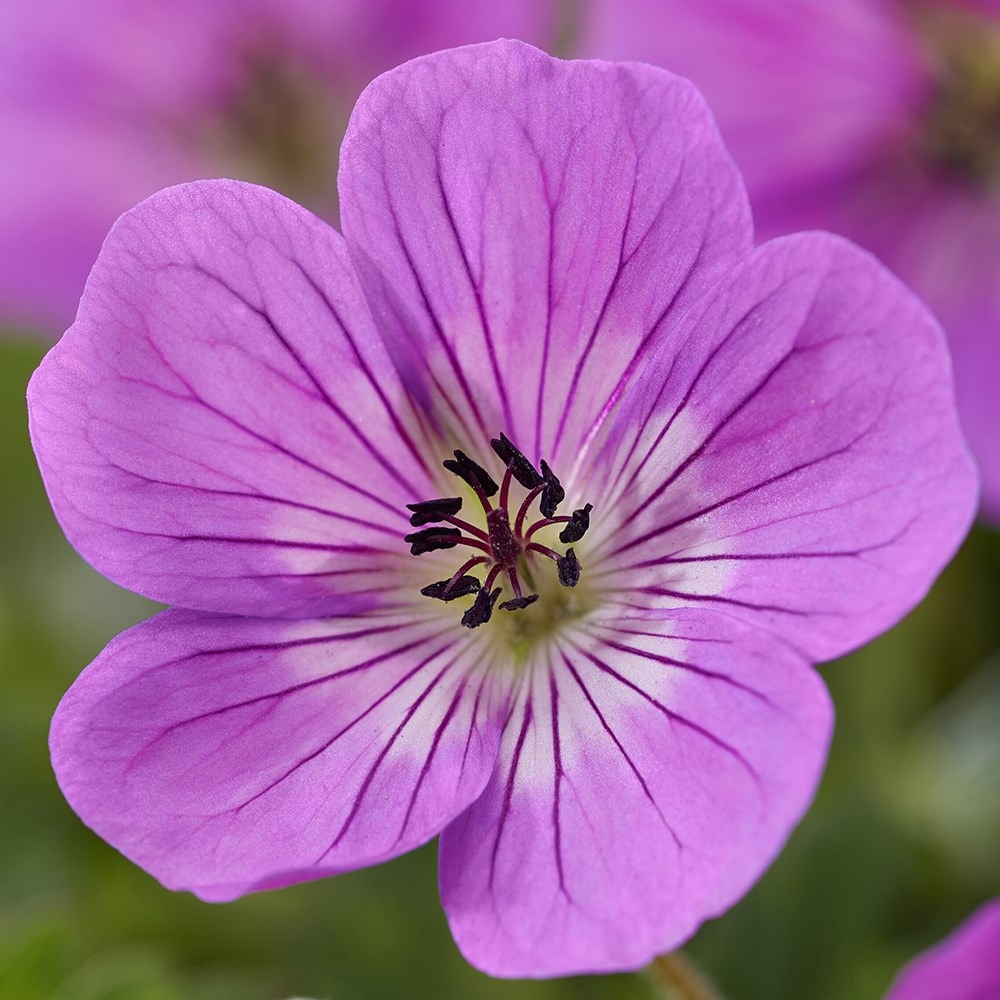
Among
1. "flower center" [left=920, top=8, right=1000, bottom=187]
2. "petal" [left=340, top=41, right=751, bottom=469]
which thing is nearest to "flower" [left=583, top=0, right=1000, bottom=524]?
"flower center" [left=920, top=8, right=1000, bottom=187]

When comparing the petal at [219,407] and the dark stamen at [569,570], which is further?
the dark stamen at [569,570]

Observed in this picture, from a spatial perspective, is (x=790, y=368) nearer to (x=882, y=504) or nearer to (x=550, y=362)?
(x=882, y=504)

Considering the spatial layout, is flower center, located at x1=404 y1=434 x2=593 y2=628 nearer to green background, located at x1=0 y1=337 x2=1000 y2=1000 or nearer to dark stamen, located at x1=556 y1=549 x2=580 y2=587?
dark stamen, located at x1=556 y1=549 x2=580 y2=587

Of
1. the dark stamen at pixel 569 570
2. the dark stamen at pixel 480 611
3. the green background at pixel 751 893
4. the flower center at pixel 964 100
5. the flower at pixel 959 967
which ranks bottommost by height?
the green background at pixel 751 893

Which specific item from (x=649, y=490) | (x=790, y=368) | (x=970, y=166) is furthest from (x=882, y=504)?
(x=970, y=166)

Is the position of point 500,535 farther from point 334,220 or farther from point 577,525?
point 334,220

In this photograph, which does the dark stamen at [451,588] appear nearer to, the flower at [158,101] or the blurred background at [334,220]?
the blurred background at [334,220]

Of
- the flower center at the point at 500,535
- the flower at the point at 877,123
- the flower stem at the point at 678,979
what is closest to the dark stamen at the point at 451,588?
the flower center at the point at 500,535

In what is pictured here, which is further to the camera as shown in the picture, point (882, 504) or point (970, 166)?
point (970, 166)
